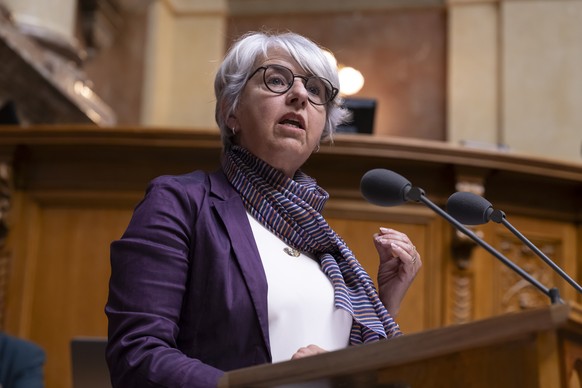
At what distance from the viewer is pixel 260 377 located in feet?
4.79

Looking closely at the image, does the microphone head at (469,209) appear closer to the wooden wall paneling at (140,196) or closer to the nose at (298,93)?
the nose at (298,93)

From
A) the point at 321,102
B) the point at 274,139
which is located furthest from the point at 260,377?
the point at 321,102

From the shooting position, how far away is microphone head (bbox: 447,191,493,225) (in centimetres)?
193

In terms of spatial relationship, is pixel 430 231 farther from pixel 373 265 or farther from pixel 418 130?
pixel 418 130

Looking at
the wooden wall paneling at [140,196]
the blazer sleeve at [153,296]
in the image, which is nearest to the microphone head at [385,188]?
the blazer sleeve at [153,296]

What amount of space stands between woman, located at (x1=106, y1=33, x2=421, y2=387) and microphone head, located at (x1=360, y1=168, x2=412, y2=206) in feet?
0.41

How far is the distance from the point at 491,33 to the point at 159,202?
618cm

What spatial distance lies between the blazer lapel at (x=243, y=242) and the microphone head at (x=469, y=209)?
392mm

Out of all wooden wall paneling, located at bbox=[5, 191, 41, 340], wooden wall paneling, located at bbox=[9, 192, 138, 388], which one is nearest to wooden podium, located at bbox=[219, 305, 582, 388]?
wooden wall paneling, located at bbox=[9, 192, 138, 388]

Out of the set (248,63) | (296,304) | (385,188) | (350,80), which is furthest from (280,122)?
(350,80)

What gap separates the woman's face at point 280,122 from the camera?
206cm

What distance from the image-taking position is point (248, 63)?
213 cm

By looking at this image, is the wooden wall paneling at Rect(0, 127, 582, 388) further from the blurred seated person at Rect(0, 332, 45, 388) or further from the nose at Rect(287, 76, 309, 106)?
the nose at Rect(287, 76, 309, 106)

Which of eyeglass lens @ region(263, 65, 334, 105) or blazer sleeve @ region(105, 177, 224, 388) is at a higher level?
eyeglass lens @ region(263, 65, 334, 105)
